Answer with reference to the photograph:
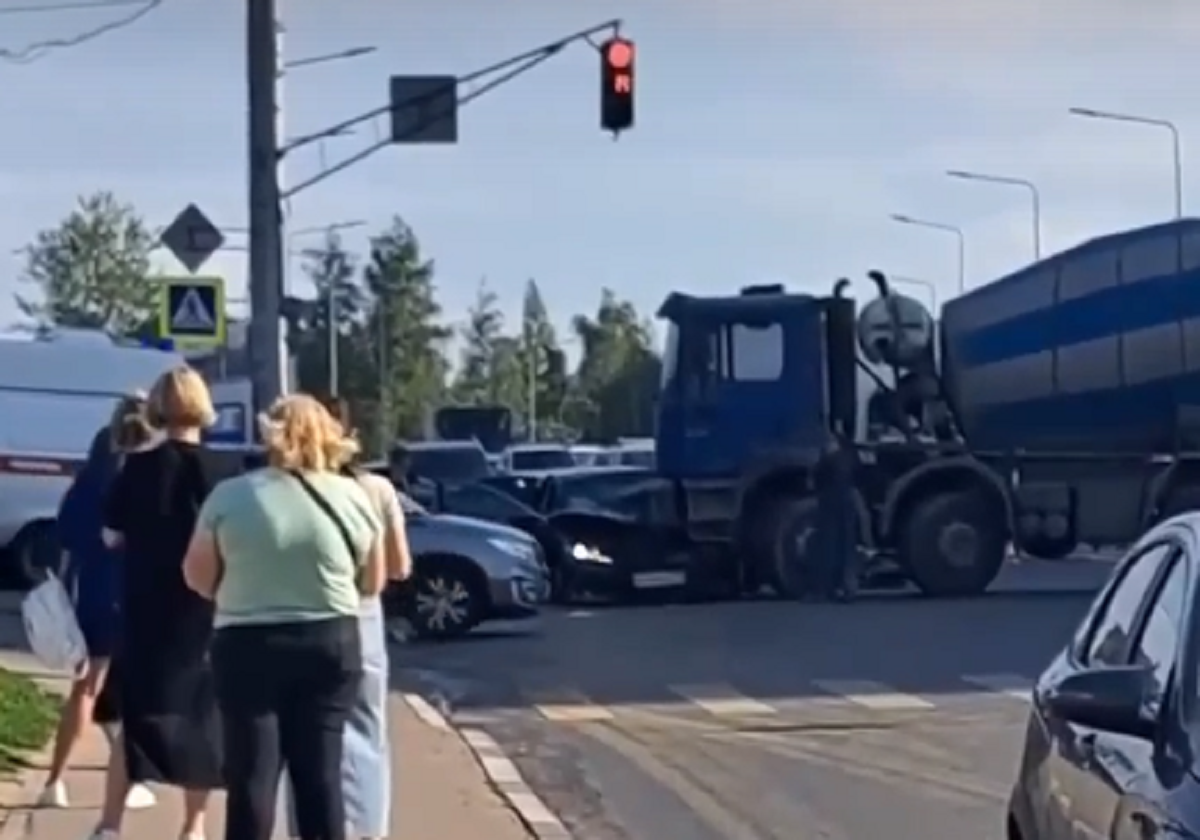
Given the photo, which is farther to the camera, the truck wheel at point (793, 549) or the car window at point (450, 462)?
the car window at point (450, 462)

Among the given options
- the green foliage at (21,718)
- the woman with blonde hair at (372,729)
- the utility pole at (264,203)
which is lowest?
the green foliage at (21,718)

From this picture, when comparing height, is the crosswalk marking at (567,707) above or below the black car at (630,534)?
below

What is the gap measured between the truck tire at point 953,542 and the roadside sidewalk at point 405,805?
1433 centimetres

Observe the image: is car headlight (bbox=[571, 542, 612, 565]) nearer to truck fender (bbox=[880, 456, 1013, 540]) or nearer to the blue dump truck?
the blue dump truck

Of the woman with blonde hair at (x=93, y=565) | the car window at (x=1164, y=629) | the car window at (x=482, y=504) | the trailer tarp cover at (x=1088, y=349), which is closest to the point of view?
the car window at (x=1164, y=629)

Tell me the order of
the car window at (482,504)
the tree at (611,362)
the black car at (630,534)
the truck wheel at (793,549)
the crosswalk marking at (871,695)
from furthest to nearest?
the tree at (611,362) → the black car at (630,534) → the truck wheel at (793,549) → the car window at (482,504) → the crosswalk marking at (871,695)

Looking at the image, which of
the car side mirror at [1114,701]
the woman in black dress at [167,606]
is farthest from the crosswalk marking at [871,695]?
the car side mirror at [1114,701]

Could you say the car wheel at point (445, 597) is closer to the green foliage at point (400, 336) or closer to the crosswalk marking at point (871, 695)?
the crosswalk marking at point (871, 695)

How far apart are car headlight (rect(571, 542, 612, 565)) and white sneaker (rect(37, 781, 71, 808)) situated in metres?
17.3

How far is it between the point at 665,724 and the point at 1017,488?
43.6 ft

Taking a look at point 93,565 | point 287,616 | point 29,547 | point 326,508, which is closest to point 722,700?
point 93,565

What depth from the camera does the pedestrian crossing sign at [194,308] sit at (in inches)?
1080

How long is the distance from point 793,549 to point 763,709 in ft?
36.0

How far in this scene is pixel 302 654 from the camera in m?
9.30
